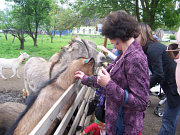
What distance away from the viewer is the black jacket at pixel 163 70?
231cm

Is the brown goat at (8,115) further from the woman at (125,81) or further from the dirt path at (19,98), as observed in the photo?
the dirt path at (19,98)

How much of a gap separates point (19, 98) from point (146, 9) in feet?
28.5

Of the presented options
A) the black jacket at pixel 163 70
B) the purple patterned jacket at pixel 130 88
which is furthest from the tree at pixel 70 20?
the purple patterned jacket at pixel 130 88

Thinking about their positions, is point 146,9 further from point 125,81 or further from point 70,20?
point 125,81

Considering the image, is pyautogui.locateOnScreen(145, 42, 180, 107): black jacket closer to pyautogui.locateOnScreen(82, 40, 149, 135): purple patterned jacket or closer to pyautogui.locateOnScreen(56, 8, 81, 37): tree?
pyautogui.locateOnScreen(82, 40, 149, 135): purple patterned jacket

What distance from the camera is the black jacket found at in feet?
7.58

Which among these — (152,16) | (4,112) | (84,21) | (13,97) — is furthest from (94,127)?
(84,21)

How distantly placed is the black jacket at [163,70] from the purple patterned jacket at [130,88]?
1008 mm

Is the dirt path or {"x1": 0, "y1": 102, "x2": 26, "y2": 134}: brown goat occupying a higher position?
{"x1": 0, "y1": 102, "x2": 26, "y2": 134}: brown goat

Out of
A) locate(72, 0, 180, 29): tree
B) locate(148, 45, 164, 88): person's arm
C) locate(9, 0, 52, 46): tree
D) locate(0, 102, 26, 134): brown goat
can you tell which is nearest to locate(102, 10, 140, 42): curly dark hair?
locate(148, 45, 164, 88): person's arm

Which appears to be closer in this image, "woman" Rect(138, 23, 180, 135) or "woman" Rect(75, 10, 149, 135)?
"woman" Rect(75, 10, 149, 135)

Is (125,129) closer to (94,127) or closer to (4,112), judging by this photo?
(94,127)

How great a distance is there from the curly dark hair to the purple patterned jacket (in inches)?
4.5

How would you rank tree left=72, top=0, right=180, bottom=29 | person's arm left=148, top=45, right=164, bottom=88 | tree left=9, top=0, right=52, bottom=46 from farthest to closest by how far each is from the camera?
1. tree left=9, top=0, right=52, bottom=46
2. tree left=72, top=0, right=180, bottom=29
3. person's arm left=148, top=45, right=164, bottom=88
